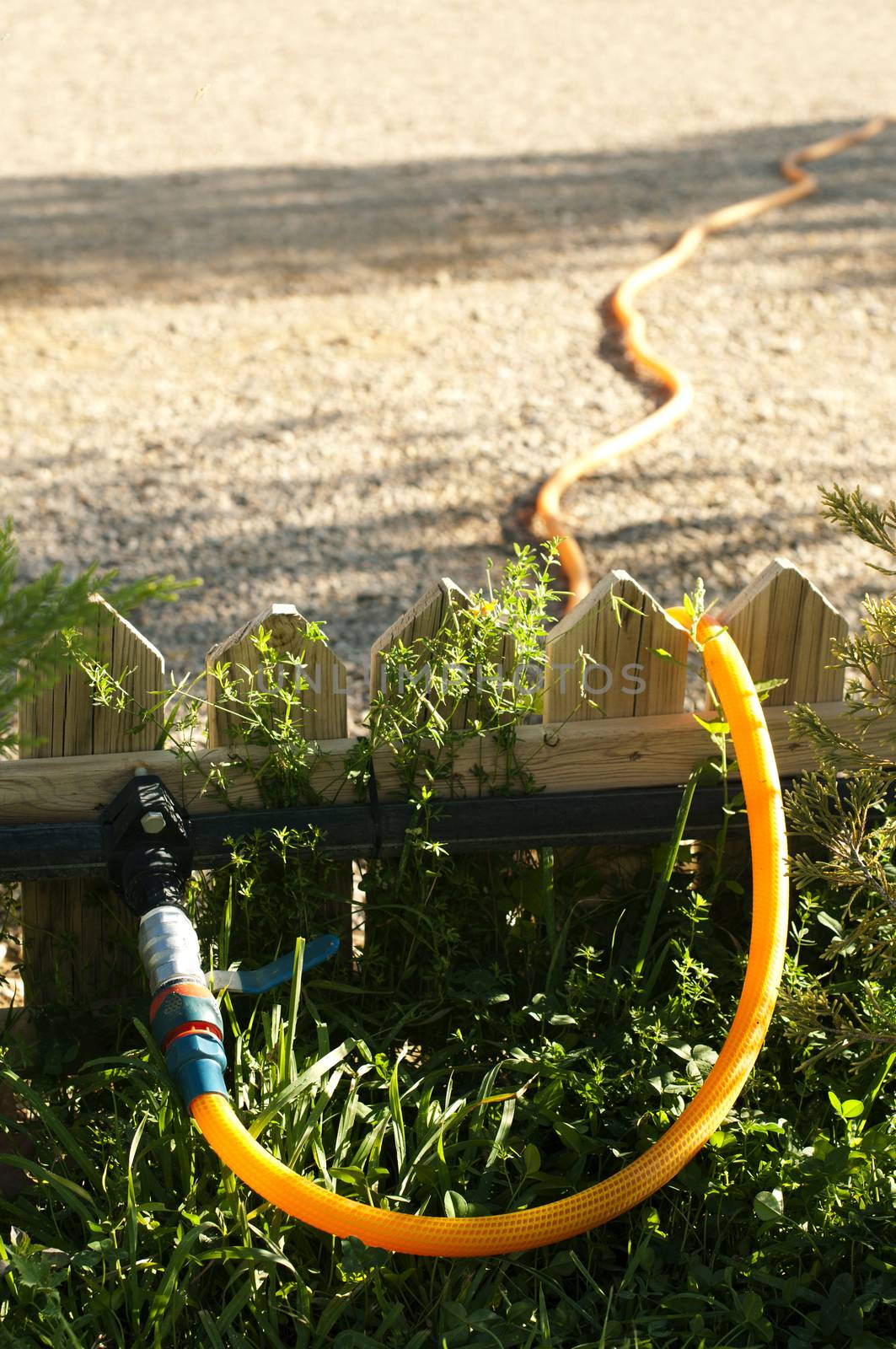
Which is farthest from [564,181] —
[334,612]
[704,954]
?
[704,954]

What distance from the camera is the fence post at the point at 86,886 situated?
204 cm

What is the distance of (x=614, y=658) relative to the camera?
217cm

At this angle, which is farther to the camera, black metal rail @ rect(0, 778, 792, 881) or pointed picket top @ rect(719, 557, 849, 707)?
pointed picket top @ rect(719, 557, 849, 707)

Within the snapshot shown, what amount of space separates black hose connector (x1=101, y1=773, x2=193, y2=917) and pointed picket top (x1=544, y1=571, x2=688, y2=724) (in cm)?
66

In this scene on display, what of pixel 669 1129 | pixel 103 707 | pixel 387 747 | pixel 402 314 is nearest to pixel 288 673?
pixel 387 747

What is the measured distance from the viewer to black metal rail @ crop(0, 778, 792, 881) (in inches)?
79.6

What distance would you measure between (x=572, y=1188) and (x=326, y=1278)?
38 centimetres

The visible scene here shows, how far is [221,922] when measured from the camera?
209 centimetres

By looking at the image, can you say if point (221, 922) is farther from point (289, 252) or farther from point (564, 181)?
point (564, 181)

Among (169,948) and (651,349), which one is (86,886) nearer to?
(169,948)

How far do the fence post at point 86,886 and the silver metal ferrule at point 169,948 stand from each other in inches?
9.2

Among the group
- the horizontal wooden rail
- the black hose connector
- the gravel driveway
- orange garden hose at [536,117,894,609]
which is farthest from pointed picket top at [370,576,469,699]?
the gravel driveway

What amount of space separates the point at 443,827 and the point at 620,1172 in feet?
2.02

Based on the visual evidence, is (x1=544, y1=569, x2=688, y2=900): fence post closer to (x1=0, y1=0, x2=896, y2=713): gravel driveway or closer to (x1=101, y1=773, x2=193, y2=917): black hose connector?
(x1=101, y1=773, x2=193, y2=917): black hose connector
